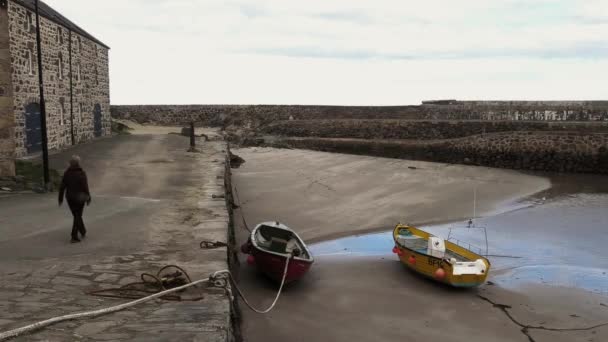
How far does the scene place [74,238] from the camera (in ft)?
26.0

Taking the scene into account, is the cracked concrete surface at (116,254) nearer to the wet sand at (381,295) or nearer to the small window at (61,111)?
the wet sand at (381,295)

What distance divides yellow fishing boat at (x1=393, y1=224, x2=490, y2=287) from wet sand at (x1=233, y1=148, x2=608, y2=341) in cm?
27

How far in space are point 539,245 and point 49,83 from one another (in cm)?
A: 1742

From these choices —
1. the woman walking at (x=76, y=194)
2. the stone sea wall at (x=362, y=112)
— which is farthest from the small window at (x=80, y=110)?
the stone sea wall at (x=362, y=112)

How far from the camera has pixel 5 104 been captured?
11555 mm

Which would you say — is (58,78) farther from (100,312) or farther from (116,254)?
(100,312)

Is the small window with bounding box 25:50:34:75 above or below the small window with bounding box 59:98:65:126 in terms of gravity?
above

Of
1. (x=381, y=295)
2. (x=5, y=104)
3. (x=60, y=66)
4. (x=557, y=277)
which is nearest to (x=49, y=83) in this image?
(x=60, y=66)

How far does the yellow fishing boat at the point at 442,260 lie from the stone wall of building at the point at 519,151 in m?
18.0

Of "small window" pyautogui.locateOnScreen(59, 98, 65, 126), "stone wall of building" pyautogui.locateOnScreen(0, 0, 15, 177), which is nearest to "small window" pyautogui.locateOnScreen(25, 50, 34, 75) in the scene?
"small window" pyautogui.locateOnScreen(59, 98, 65, 126)

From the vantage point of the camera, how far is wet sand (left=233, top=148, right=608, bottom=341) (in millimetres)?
7648

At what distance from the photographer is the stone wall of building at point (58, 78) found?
1584cm

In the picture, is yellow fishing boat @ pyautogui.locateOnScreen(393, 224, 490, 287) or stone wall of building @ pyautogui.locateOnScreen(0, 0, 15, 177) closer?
yellow fishing boat @ pyautogui.locateOnScreen(393, 224, 490, 287)

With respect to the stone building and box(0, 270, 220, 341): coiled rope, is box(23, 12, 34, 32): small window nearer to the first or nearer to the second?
the stone building
